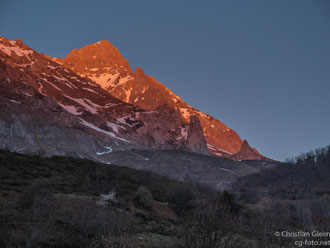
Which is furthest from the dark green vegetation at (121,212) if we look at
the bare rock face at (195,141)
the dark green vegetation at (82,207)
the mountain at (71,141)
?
the bare rock face at (195,141)

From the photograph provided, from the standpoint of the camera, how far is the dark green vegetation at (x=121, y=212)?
10219 mm

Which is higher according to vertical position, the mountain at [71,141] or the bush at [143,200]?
the mountain at [71,141]

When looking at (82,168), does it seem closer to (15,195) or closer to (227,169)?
(15,195)

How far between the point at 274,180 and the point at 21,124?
78.2m

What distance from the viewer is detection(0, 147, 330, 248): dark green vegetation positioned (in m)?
10.2

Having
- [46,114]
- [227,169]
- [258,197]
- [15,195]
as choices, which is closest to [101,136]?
[46,114]

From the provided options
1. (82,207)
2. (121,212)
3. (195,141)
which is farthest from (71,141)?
(121,212)

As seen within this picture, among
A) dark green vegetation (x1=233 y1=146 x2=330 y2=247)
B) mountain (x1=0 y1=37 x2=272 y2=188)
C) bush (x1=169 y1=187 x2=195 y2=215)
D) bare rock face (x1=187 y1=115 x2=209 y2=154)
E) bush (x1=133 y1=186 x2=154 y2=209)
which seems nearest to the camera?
bush (x1=133 y1=186 x2=154 y2=209)

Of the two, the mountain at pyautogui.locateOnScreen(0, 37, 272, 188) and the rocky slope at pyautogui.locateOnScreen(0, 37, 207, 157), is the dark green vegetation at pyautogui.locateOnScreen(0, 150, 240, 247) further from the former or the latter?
the rocky slope at pyautogui.locateOnScreen(0, 37, 207, 157)

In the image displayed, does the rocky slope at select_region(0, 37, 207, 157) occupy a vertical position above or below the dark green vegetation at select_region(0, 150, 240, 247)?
above

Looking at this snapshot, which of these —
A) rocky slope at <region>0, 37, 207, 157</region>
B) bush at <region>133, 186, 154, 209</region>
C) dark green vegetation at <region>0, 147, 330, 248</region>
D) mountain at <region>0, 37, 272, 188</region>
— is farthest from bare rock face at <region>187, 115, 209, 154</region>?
bush at <region>133, 186, 154, 209</region>

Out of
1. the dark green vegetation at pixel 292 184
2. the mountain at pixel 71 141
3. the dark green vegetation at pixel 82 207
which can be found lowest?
the dark green vegetation at pixel 82 207

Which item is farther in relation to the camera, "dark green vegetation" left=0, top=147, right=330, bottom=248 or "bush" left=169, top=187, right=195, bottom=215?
"bush" left=169, top=187, right=195, bottom=215

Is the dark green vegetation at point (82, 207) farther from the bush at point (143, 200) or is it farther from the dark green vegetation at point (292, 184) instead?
the dark green vegetation at point (292, 184)
